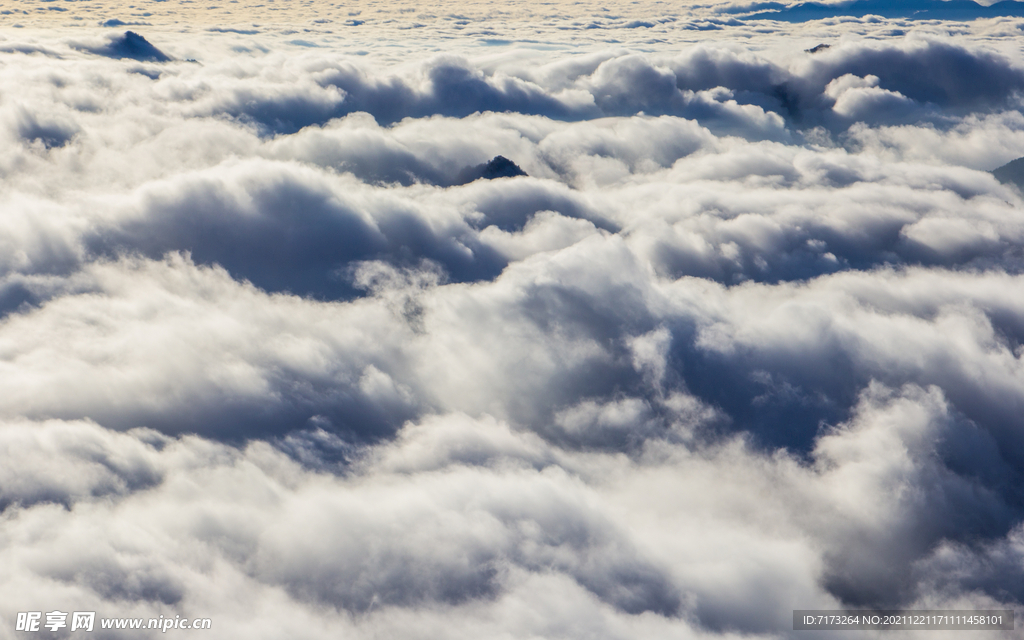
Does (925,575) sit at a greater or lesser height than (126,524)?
lesser

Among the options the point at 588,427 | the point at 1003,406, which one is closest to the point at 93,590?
the point at 588,427

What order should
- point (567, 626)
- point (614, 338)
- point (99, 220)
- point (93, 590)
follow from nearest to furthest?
1. point (93, 590)
2. point (567, 626)
3. point (614, 338)
4. point (99, 220)

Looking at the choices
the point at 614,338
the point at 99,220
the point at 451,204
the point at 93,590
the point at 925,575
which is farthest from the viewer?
the point at 451,204

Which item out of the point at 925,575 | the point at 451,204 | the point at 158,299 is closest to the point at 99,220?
the point at 158,299

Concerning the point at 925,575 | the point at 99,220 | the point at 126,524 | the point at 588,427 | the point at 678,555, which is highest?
the point at 99,220

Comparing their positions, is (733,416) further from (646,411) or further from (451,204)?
(451,204)

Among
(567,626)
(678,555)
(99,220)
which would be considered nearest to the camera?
(567,626)

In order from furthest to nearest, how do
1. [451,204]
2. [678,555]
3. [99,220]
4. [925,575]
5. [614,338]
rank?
[451,204] < [99,220] < [614,338] < [925,575] < [678,555]

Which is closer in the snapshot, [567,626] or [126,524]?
[567,626]

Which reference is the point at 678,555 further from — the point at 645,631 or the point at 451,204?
the point at 451,204
